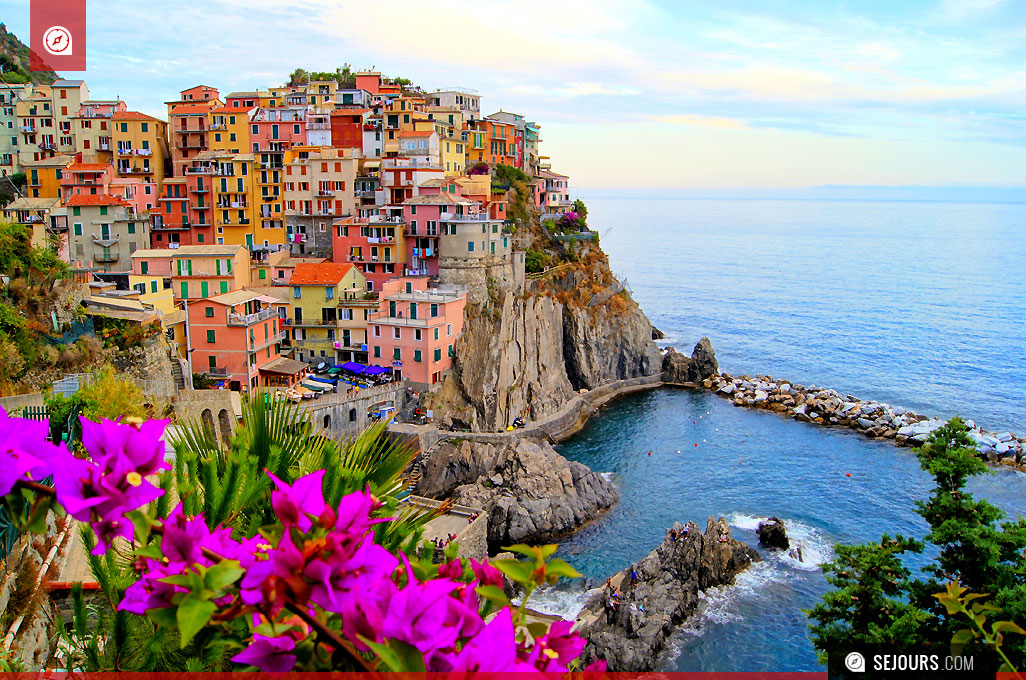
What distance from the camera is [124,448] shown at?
212 centimetres

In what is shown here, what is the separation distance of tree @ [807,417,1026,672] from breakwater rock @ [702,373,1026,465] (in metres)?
26.5

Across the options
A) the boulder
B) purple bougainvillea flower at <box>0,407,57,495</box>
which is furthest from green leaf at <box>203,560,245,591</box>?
the boulder

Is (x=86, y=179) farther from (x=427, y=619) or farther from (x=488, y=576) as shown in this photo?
(x=427, y=619)

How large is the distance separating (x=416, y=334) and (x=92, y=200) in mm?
18617

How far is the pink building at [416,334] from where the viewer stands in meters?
36.7

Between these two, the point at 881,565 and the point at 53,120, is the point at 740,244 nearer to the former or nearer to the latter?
the point at 53,120

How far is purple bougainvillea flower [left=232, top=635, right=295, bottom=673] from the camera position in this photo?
2061 mm

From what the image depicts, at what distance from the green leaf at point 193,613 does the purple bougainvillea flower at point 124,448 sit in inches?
14.0

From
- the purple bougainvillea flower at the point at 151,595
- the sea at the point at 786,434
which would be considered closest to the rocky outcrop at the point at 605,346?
the sea at the point at 786,434

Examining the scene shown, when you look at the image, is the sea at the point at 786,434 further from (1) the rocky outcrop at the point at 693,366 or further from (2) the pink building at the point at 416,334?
(2) the pink building at the point at 416,334

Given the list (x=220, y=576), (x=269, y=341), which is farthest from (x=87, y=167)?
(x=220, y=576)

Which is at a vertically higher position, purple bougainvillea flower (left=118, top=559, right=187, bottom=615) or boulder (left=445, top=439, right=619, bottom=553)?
purple bougainvillea flower (left=118, top=559, right=187, bottom=615)

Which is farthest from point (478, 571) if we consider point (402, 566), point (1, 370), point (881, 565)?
point (1, 370)

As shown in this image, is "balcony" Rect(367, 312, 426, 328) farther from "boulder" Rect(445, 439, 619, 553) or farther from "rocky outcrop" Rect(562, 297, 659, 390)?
"rocky outcrop" Rect(562, 297, 659, 390)
